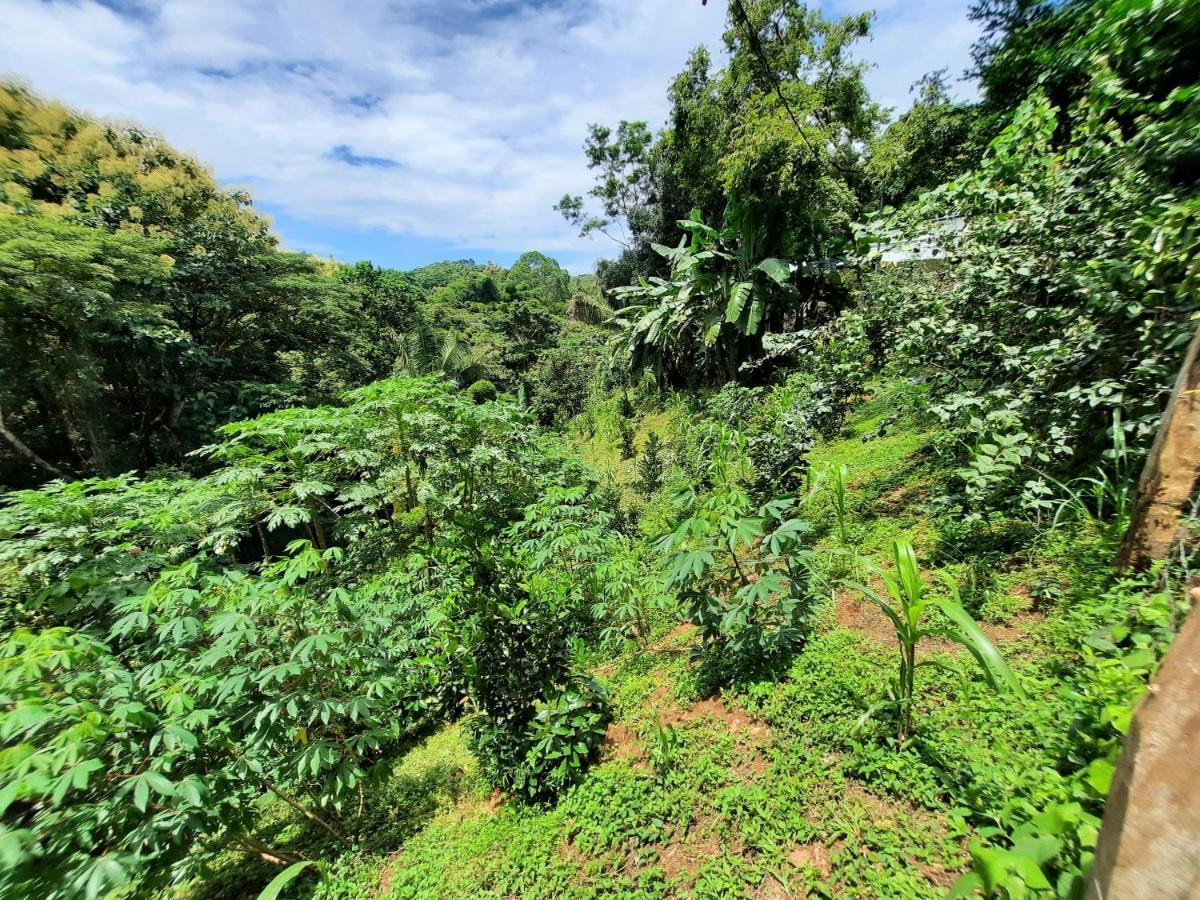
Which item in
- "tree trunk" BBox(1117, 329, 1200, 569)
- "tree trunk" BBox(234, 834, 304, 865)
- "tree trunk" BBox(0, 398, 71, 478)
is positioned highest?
"tree trunk" BBox(0, 398, 71, 478)

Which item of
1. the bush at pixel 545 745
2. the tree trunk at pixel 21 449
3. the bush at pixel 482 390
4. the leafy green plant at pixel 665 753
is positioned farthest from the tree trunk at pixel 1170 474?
the bush at pixel 482 390

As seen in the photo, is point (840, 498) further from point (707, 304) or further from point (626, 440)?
point (626, 440)

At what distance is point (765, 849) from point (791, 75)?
11.7 m

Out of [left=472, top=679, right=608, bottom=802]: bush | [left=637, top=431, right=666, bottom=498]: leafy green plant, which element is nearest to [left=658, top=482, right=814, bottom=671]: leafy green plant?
[left=472, top=679, right=608, bottom=802]: bush

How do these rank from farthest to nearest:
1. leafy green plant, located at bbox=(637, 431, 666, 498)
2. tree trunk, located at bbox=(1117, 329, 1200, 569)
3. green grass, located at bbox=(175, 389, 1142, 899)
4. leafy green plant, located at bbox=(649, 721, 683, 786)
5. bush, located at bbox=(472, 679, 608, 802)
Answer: leafy green plant, located at bbox=(637, 431, 666, 498) → bush, located at bbox=(472, 679, 608, 802) → leafy green plant, located at bbox=(649, 721, 683, 786) → tree trunk, located at bbox=(1117, 329, 1200, 569) → green grass, located at bbox=(175, 389, 1142, 899)

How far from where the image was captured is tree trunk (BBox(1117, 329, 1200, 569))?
5.98 feet

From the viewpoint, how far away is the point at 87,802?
1.72 m

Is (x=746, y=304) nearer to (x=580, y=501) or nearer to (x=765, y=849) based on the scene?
(x=580, y=501)

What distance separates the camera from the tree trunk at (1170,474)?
1.82 m

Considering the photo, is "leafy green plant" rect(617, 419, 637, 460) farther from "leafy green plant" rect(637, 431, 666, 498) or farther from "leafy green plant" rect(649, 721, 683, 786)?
"leafy green plant" rect(649, 721, 683, 786)

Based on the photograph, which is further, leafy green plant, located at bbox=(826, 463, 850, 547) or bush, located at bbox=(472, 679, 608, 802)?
leafy green plant, located at bbox=(826, 463, 850, 547)

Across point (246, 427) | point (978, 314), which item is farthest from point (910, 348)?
point (246, 427)

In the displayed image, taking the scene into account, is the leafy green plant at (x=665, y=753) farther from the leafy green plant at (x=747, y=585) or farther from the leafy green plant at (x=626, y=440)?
the leafy green plant at (x=626, y=440)

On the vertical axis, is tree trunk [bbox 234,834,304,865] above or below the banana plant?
below
